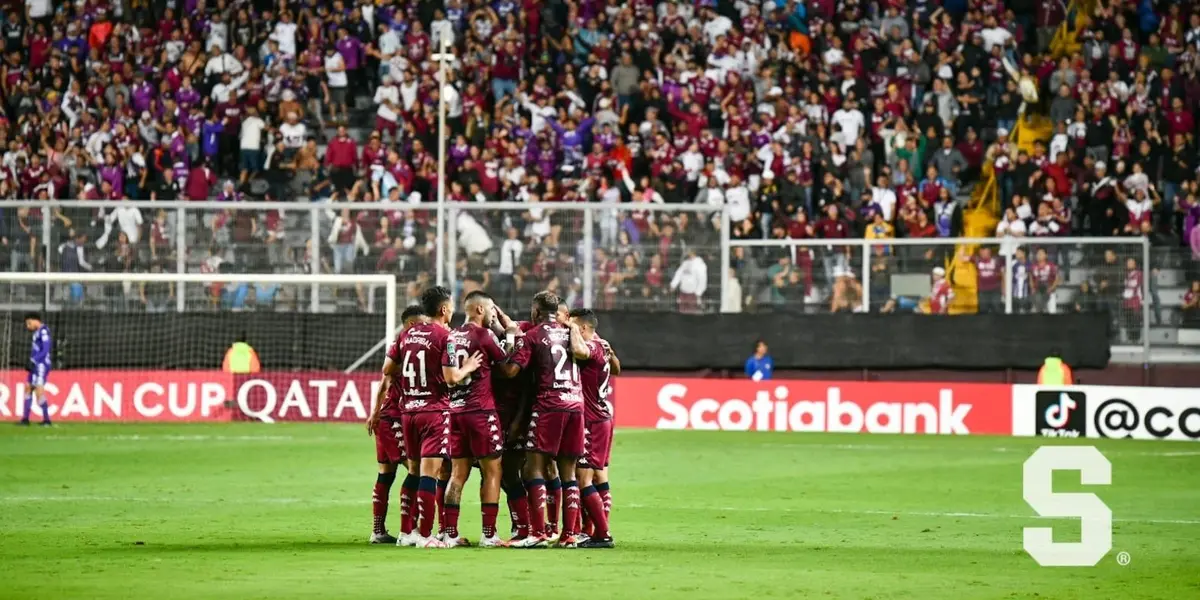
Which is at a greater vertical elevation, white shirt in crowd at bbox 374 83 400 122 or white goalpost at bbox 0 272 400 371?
white shirt in crowd at bbox 374 83 400 122

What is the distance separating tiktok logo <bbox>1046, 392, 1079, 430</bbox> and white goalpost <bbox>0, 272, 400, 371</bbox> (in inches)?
435

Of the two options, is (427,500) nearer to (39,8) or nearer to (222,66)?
(222,66)

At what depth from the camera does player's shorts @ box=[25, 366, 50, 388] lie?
95.5 feet

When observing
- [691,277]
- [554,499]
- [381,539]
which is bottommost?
[381,539]

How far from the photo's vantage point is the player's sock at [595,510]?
46.2 ft

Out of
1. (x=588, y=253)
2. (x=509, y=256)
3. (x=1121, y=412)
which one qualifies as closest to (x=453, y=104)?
(x=509, y=256)

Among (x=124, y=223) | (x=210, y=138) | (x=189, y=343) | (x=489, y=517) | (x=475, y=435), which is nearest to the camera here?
(x=475, y=435)

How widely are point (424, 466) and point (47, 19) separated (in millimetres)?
27348

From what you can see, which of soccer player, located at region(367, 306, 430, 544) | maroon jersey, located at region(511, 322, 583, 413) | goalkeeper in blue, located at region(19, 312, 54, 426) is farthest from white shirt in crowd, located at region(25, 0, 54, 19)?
maroon jersey, located at region(511, 322, 583, 413)

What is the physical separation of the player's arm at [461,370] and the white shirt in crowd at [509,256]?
646 inches

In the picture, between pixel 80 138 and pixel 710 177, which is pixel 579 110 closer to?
pixel 710 177

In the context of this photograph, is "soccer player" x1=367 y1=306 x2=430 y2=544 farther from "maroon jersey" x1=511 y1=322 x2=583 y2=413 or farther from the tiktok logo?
the tiktok logo

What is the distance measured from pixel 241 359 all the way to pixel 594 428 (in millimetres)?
17671

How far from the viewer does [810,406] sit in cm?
3044
